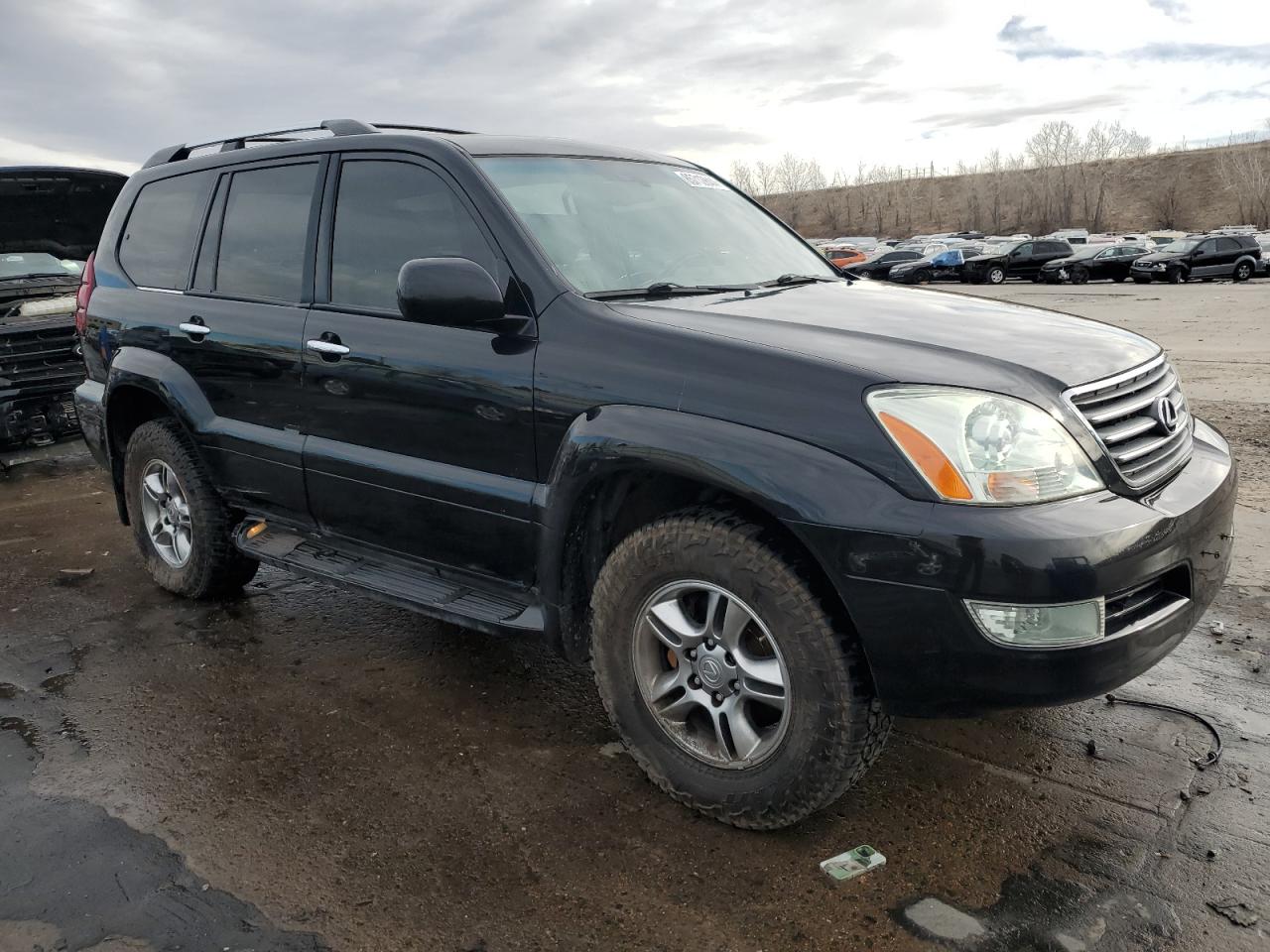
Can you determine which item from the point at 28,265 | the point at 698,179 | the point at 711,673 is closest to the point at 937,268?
the point at 28,265

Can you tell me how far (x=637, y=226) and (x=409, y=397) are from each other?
989 millimetres

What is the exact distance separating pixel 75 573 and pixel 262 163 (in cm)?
252

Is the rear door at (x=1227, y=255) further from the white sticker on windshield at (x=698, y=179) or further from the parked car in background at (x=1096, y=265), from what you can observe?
the white sticker on windshield at (x=698, y=179)

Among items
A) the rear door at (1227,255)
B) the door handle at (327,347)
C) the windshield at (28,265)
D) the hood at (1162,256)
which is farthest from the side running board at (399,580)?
the rear door at (1227,255)

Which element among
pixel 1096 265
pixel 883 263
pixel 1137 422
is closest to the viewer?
pixel 1137 422

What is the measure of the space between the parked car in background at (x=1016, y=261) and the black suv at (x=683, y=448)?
3263 centimetres

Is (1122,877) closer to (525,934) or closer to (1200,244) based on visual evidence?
(525,934)

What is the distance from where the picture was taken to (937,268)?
35.3 metres

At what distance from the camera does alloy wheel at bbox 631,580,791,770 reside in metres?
2.62

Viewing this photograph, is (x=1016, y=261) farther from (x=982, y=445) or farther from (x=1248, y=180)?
(x=1248, y=180)

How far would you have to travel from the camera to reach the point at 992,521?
226 centimetres

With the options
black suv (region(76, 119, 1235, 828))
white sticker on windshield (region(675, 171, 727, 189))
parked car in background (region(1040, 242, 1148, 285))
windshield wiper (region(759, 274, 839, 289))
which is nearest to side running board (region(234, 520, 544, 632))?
black suv (region(76, 119, 1235, 828))

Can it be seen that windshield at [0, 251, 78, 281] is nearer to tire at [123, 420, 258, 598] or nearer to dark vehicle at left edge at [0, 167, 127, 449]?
dark vehicle at left edge at [0, 167, 127, 449]

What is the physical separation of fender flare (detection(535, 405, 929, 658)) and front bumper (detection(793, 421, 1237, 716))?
8 cm
